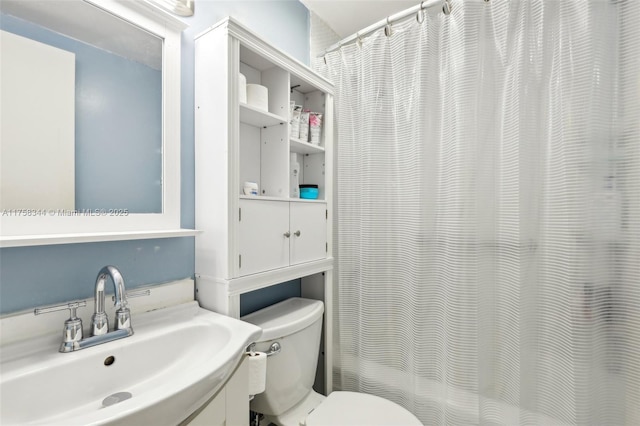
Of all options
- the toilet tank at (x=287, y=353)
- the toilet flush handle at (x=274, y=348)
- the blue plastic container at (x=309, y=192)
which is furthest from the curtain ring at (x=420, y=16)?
the toilet flush handle at (x=274, y=348)

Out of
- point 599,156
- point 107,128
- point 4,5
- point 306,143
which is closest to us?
point 4,5

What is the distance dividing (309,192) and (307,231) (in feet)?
0.67

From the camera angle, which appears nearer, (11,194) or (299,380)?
(11,194)

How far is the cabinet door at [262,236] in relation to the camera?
1069 mm

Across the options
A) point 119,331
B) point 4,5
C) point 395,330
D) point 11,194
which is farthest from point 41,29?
point 395,330

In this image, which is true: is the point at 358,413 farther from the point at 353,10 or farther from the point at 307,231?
Result: the point at 353,10

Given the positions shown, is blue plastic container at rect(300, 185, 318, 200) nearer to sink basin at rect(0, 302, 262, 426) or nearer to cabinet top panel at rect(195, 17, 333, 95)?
cabinet top panel at rect(195, 17, 333, 95)

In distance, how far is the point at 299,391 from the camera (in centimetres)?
124

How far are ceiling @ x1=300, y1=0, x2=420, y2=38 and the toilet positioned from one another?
1555 mm

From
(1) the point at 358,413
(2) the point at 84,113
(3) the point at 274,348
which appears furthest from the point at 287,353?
(2) the point at 84,113

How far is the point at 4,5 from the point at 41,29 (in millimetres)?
72

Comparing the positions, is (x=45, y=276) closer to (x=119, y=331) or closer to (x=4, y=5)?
(x=119, y=331)

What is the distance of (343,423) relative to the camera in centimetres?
110

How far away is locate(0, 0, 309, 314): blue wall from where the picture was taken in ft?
2.52
